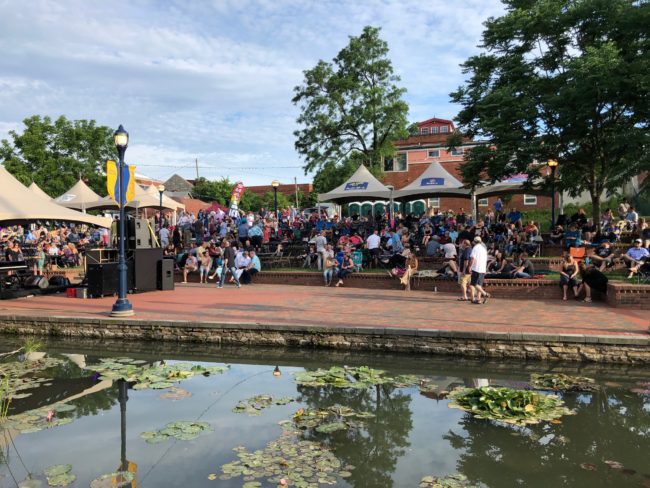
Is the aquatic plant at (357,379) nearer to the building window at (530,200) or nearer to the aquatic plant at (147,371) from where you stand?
the aquatic plant at (147,371)

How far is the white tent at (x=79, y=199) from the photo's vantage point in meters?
25.0

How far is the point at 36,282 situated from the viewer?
14797mm

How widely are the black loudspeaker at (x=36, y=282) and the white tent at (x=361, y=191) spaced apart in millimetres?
9814

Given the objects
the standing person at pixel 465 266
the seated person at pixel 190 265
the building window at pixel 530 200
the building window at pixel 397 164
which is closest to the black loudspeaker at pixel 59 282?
the seated person at pixel 190 265

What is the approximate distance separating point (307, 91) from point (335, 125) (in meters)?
3.23

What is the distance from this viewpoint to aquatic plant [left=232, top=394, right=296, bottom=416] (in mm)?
6359

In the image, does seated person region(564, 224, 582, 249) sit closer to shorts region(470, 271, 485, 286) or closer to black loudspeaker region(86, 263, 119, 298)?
shorts region(470, 271, 485, 286)

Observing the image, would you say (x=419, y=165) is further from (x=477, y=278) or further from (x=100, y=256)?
(x=100, y=256)

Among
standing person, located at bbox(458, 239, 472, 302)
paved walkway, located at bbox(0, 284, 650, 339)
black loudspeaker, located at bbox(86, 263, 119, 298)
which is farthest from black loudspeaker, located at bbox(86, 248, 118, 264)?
standing person, located at bbox(458, 239, 472, 302)

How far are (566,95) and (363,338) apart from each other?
11292 millimetres

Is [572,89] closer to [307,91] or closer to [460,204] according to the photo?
[307,91]

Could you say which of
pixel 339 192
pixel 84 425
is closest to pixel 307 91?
pixel 339 192

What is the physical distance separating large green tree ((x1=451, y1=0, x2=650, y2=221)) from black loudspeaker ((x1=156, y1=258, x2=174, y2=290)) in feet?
35.1

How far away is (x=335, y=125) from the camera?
111ft
